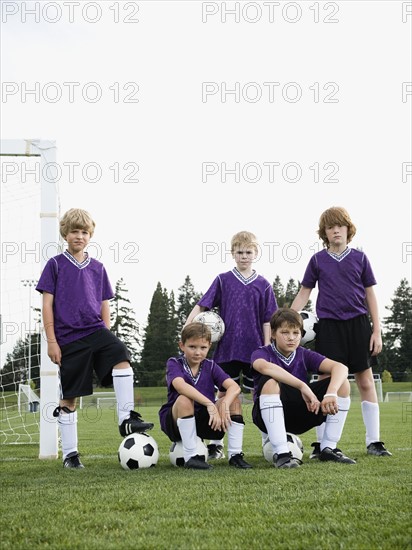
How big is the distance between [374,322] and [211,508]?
123 inches

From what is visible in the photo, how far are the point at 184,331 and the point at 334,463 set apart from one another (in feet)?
4.71

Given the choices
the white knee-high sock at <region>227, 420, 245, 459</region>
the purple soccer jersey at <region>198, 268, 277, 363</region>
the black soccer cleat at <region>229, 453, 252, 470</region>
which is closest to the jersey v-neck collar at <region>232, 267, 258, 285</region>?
the purple soccer jersey at <region>198, 268, 277, 363</region>

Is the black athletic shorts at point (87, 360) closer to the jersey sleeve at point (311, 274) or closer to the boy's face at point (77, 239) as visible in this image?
the boy's face at point (77, 239)

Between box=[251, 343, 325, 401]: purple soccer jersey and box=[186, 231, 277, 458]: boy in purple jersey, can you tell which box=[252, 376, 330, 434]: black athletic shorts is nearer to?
box=[251, 343, 325, 401]: purple soccer jersey

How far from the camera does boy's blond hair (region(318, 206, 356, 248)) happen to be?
5.66m

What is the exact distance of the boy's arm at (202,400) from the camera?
183 inches

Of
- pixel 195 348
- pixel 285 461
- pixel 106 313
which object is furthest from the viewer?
pixel 106 313

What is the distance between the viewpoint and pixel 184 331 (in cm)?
496

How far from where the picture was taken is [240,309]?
562 centimetres

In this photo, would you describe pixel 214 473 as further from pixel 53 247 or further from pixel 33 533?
pixel 53 247

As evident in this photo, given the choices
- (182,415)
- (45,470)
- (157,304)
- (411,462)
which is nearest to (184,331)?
(182,415)

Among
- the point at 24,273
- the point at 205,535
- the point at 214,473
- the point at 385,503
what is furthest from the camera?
the point at 24,273

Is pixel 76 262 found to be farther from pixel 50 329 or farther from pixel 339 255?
pixel 339 255

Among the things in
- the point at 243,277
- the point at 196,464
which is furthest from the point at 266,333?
the point at 196,464
